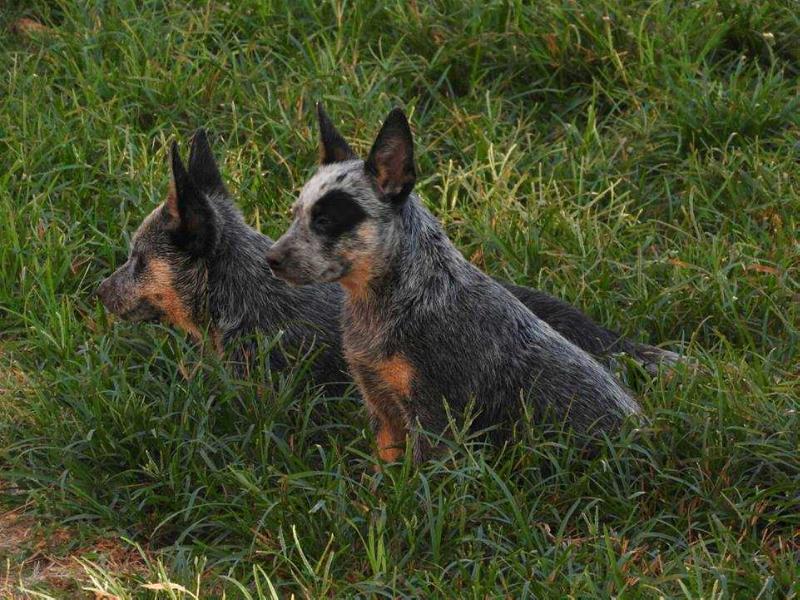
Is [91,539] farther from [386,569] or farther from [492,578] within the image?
[492,578]

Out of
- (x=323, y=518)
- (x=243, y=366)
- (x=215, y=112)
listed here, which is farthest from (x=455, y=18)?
(x=323, y=518)

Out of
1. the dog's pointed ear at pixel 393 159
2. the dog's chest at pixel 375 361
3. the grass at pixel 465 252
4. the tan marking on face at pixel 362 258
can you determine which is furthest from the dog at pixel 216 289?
the dog's pointed ear at pixel 393 159

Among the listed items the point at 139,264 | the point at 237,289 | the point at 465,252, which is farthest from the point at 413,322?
the point at 465,252

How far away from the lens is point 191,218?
20.1 ft

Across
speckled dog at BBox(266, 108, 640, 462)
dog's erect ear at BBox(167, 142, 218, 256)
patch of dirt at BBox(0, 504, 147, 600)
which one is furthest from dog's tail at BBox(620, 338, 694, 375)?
patch of dirt at BBox(0, 504, 147, 600)

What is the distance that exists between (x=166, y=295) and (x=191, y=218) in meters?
0.40

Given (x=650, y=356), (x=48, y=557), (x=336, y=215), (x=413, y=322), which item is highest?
(x=336, y=215)

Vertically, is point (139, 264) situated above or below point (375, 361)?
below

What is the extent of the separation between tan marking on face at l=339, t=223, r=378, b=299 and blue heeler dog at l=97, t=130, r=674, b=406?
581mm

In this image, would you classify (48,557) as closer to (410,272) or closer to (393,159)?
(410,272)

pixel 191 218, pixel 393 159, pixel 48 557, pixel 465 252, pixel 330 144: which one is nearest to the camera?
pixel 48 557

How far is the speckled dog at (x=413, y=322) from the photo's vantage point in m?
5.48

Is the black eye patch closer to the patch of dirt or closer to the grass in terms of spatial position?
the grass

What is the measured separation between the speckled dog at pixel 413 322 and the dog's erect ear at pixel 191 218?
68cm
